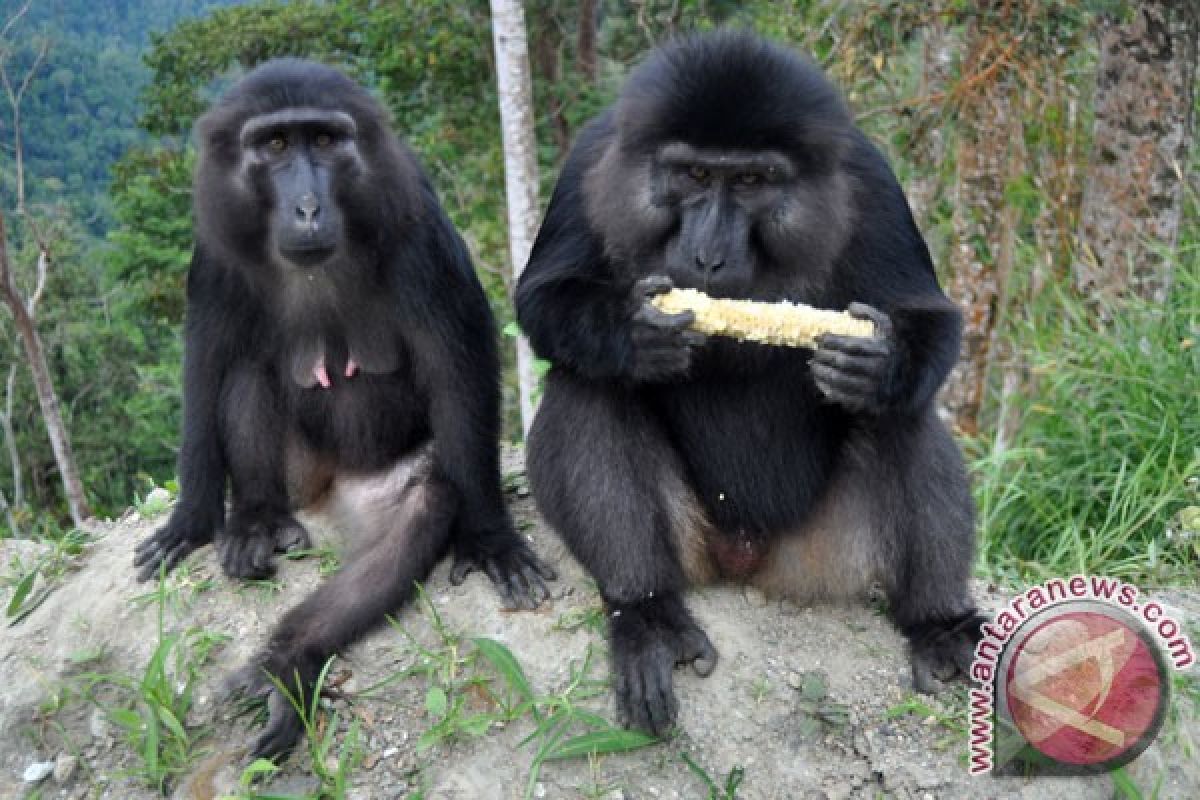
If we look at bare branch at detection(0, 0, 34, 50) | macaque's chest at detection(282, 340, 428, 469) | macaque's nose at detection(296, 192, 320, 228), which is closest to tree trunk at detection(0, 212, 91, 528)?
bare branch at detection(0, 0, 34, 50)

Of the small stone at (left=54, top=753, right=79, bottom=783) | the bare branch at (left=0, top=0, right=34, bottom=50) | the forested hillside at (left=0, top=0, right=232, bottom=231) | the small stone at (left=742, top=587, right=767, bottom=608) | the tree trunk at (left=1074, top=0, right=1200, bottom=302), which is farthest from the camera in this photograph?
the forested hillside at (left=0, top=0, right=232, bottom=231)

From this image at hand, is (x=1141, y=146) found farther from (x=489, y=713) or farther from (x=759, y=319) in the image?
(x=489, y=713)

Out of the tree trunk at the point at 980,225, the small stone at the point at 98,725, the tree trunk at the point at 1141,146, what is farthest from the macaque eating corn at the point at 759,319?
the tree trunk at the point at 980,225

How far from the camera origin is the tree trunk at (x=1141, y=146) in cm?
567

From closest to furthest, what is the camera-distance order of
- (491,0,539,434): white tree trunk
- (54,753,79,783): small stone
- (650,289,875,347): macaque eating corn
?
(650,289,875,347): macaque eating corn, (54,753,79,783): small stone, (491,0,539,434): white tree trunk

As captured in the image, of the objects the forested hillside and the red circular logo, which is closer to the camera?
the red circular logo

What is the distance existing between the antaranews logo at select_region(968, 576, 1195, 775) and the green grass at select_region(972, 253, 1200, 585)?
4.03 feet

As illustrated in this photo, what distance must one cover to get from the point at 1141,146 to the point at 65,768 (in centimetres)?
539

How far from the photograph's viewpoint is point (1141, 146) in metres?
5.79

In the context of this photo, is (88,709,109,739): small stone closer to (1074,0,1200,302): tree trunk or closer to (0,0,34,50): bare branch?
(1074,0,1200,302): tree trunk

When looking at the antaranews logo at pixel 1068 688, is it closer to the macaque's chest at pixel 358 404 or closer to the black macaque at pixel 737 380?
the black macaque at pixel 737 380

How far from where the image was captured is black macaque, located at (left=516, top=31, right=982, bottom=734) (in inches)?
109

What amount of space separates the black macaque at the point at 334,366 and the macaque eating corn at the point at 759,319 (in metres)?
1.00

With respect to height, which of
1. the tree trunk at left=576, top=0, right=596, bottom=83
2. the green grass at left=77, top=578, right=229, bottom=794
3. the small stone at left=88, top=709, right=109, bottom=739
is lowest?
the small stone at left=88, top=709, right=109, bottom=739
